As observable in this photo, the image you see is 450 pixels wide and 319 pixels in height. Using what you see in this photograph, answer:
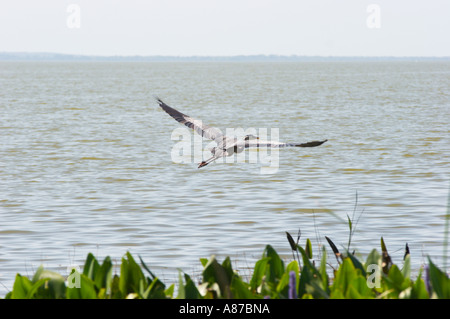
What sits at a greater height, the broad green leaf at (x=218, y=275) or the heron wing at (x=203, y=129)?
the heron wing at (x=203, y=129)

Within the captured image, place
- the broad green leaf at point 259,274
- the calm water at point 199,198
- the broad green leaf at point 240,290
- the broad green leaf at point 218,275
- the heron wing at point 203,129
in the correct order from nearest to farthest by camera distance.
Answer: the broad green leaf at point 240,290, the broad green leaf at point 218,275, the broad green leaf at point 259,274, the heron wing at point 203,129, the calm water at point 199,198

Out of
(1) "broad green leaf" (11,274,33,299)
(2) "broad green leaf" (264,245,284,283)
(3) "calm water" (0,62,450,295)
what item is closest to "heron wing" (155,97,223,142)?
(3) "calm water" (0,62,450,295)

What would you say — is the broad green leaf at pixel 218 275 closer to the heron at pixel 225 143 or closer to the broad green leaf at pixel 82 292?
the broad green leaf at pixel 82 292

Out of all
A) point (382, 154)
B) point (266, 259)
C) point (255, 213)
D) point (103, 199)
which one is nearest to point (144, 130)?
point (382, 154)

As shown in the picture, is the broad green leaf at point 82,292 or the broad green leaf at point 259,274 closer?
the broad green leaf at point 82,292

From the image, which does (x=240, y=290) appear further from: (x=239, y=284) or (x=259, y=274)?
(x=259, y=274)

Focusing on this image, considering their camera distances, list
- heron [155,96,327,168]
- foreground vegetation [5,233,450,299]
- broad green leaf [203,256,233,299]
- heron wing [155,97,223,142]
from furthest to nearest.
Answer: heron wing [155,97,223,142] → heron [155,96,327,168] → broad green leaf [203,256,233,299] → foreground vegetation [5,233,450,299]

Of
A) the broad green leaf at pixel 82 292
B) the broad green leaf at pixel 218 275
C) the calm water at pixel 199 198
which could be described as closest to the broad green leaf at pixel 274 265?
the broad green leaf at pixel 218 275

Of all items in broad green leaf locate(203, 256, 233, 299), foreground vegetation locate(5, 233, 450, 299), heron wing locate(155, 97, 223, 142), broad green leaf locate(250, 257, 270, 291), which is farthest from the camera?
heron wing locate(155, 97, 223, 142)

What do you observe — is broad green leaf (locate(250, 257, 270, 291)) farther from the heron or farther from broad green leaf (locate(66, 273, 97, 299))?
the heron

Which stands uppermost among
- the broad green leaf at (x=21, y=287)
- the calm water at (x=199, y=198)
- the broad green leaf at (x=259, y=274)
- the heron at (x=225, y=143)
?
the heron at (x=225, y=143)

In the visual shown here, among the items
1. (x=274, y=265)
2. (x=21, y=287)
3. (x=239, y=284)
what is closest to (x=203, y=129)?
(x=274, y=265)

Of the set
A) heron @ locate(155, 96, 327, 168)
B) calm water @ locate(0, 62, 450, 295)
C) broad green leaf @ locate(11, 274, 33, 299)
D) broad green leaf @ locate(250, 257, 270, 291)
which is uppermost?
heron @ locate(155, 96, 327, 168)
